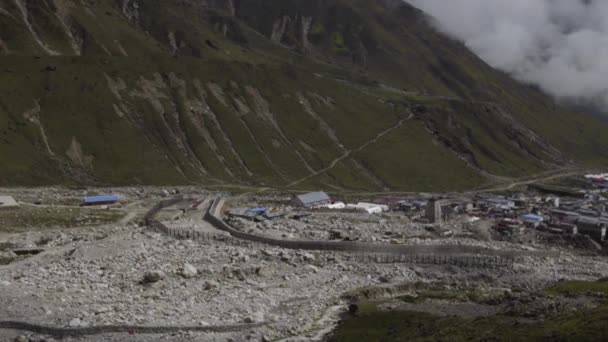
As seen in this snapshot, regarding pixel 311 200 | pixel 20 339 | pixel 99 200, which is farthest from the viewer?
pixel 311 200

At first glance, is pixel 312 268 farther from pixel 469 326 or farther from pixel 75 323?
pixel 75 323

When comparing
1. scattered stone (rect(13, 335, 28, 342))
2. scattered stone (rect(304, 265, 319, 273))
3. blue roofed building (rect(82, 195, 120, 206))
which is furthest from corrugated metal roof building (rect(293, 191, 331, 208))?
scattered stone (rect(13, 335, 28, 342))

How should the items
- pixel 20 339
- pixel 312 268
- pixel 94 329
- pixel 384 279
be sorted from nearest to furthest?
1. pixel 20 339
2. pixel 94 329
3. pixel 384 279
4. pixel 312 268

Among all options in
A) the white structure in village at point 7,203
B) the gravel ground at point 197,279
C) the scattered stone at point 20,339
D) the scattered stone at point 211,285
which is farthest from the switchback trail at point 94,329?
the white structure in village at point 7,203

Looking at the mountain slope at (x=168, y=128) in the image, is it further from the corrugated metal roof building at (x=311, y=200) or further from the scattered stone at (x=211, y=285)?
the scattered stone at (x=211, y=285)

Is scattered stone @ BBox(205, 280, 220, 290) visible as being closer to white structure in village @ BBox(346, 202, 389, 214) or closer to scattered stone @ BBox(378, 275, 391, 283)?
scattered stone @ BBox(378, 275, 391, 283)

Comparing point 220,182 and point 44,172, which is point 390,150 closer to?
point 220,182

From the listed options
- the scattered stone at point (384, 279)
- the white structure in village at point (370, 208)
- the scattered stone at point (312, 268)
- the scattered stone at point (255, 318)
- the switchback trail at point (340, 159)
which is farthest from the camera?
the switchback trail at point (340, 159)

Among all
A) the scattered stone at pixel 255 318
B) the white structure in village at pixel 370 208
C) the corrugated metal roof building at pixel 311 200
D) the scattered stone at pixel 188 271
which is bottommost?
the scattered stone at pixel 255 318

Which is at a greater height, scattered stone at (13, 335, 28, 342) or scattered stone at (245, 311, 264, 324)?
scattered stone at (245, 311, 264, 324)

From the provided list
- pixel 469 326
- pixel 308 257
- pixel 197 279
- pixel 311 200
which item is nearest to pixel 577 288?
pixel 469 326

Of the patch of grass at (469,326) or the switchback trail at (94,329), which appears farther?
the switchback trail at (94,329)
